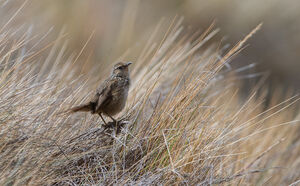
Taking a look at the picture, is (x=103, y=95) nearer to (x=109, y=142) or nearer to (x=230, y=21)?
(x=109, y=142)

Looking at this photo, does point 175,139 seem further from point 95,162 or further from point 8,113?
point 8,113

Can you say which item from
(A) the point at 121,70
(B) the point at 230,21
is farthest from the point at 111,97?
(B) the point at 230,21

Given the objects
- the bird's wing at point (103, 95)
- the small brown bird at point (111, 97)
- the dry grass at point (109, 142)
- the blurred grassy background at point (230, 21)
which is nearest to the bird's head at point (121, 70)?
the small brown bird at point (111, 97)

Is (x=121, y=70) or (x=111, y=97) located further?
(x=121, y=70)

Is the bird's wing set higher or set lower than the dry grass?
higher

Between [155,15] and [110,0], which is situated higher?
[110,0]

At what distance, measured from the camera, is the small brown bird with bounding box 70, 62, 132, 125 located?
4402 mm

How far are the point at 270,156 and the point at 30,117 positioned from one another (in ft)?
9.70

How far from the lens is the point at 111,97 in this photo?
178 inches

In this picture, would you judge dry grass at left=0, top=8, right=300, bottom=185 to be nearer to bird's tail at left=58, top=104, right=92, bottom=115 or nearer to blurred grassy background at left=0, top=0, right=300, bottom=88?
bird's tail at left=58, top=104, right=92, bottom=115

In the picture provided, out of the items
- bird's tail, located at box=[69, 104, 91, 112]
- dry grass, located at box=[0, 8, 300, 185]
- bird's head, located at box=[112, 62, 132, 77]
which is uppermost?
bird's head, located at box=[112, 62, 132, 77]

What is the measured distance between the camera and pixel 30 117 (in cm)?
381

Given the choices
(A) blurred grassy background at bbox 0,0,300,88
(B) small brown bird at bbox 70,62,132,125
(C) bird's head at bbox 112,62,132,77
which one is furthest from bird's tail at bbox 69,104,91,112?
(A) blurred grassy background at bbox 0,0,300,88

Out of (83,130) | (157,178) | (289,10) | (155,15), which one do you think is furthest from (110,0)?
(157,178)
